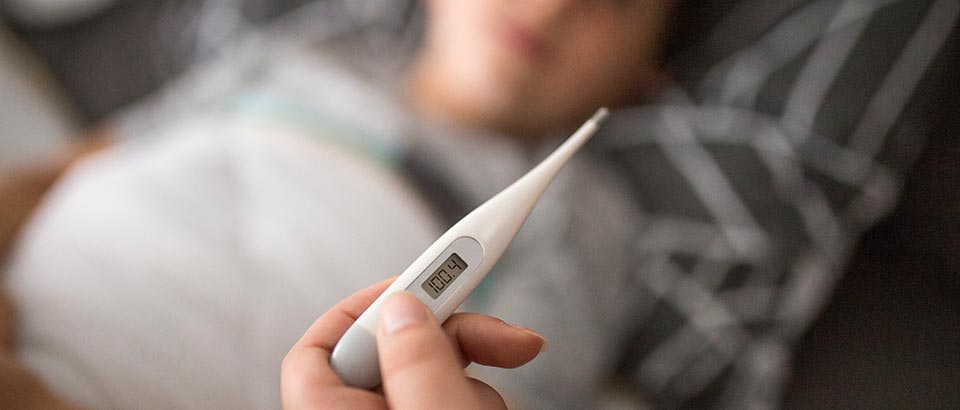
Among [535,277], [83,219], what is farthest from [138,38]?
[535,277]

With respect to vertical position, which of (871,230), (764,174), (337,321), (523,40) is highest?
(523,40)

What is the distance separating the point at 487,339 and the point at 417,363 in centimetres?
6

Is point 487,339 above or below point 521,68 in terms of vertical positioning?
below

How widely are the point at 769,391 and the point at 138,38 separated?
80 cm

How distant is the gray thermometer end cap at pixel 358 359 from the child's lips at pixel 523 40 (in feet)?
1.32

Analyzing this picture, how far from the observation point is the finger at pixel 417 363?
0.27 metres

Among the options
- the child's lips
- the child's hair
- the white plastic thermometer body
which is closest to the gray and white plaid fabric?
the child's hair

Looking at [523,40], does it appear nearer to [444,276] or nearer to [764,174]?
[764,174]

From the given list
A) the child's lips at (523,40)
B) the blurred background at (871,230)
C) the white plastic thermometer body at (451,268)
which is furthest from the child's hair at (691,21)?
the white plastic thermometer body at (451,268)

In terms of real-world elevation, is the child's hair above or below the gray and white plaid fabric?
above

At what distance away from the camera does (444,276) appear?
0.32 m

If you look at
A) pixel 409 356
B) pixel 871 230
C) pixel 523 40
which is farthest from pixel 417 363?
pixel 871 230

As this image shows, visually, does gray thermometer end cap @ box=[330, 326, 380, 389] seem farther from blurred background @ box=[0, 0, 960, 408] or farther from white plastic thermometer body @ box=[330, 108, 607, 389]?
blurred background @ box=[0, 0, 960, 408]

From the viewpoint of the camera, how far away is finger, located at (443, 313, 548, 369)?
330mm
